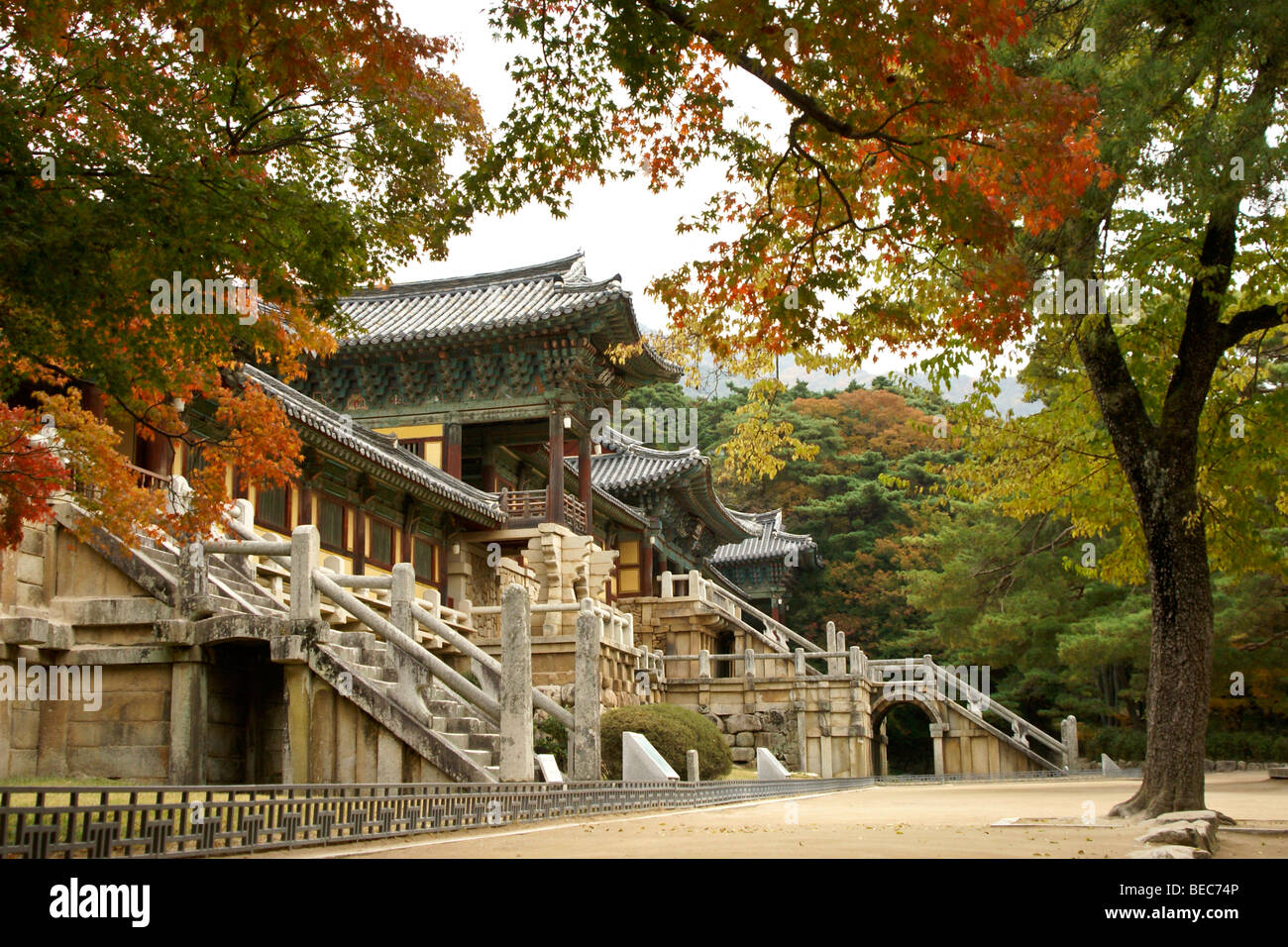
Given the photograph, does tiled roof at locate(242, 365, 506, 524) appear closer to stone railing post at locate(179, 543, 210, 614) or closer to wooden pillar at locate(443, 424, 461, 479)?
wooden pillar at locate(443, 424, 461, 479)

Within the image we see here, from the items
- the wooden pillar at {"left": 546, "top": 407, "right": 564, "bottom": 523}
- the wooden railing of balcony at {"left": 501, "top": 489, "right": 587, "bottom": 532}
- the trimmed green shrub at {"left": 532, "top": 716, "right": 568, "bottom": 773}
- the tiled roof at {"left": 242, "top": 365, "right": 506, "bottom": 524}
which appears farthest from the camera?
the wooden railing of balcony at {"left": 501, "top": 489, "right": 587, "bottom": 532}

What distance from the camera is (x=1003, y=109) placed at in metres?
8.21

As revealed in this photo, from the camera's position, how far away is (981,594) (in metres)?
32.0

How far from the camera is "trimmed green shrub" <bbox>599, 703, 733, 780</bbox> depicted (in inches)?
800

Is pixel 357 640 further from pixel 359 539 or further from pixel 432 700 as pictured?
pixel 359 539

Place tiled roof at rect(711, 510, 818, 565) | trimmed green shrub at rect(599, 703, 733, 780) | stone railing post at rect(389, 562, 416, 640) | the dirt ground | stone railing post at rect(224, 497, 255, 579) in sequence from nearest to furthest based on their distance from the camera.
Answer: the dirt ground, stone railing post at rect(389, 562, 416, 640), stone railing post at rect(224, 497, 255, 579), trimmed green shrub at rect(599, 703, 733, 780), tiled roof at rect(711, 510, 818, 565)

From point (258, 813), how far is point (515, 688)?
4983 millimetres

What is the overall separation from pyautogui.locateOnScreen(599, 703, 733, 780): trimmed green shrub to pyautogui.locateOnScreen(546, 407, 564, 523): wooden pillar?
25.2 ft

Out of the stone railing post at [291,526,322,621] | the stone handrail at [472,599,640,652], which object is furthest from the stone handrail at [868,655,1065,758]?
the stone railing post at [291,526,322,621]

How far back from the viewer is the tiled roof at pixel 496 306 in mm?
27547

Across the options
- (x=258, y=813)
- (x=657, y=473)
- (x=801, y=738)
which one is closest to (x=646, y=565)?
(x=657, y=473)

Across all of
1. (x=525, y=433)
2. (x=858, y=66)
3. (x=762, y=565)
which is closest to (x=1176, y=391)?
(x=858, y=66)

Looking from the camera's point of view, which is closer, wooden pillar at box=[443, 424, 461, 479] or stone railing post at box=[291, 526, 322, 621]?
stone railing post at box=[291, 526, 322, 621]
